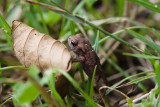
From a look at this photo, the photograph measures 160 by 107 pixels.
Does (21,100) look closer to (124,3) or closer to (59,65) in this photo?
(59,65)

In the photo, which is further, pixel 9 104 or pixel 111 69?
pixel 111 69

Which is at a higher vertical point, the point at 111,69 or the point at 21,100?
the point at 21,100

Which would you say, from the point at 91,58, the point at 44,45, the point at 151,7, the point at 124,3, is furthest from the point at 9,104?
the point at 124,3

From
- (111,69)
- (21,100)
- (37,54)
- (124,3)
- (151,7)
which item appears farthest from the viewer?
(124,3)

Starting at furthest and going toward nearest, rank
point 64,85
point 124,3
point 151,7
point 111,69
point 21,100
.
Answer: point 124,3 < point 111,69 < point 151,7 < point 64,85 < point 21,100

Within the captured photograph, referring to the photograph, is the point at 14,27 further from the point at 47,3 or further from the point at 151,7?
the point at 151,7

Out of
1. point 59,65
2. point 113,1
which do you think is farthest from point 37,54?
point 113,1

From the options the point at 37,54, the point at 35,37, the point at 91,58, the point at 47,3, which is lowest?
the point at 91,58
